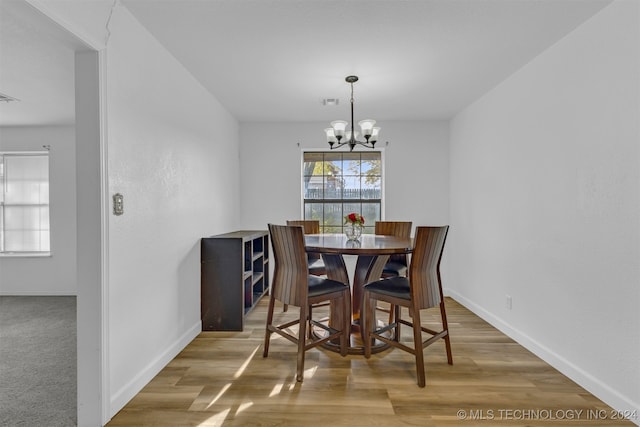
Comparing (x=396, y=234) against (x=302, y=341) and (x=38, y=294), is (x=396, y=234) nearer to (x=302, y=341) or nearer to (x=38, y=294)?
(x=302, y=341)

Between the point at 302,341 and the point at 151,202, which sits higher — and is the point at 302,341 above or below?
below

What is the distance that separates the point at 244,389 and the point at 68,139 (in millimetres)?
4140

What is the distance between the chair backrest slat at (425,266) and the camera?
1942 mm

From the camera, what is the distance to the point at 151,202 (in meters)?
2.05

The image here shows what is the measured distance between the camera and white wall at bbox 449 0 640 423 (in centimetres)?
168

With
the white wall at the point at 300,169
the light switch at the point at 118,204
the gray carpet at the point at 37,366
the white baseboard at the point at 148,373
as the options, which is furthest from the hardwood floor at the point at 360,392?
the white wall at the point at 300,169

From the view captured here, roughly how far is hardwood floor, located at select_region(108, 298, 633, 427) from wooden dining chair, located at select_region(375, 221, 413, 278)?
745mm

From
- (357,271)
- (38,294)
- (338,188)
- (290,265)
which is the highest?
(338,188)

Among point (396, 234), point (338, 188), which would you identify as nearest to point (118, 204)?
point (396, 234)

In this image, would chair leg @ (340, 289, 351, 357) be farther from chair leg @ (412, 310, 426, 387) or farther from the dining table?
chair leg @ (412, 310, 426, 387)

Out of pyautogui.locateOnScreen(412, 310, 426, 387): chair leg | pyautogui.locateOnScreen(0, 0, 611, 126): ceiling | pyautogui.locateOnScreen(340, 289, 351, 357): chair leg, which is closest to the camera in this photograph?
pyautogui.locateOnScreen(0, 0, 611, 126): ceiling

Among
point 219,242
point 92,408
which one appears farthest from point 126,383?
point 219,242

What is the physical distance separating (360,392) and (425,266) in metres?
0.89

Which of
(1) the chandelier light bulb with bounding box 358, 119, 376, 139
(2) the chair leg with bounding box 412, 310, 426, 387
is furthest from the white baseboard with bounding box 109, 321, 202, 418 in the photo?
(1) the chandelier light bulb with bounding box 358, 119, 376, 139
